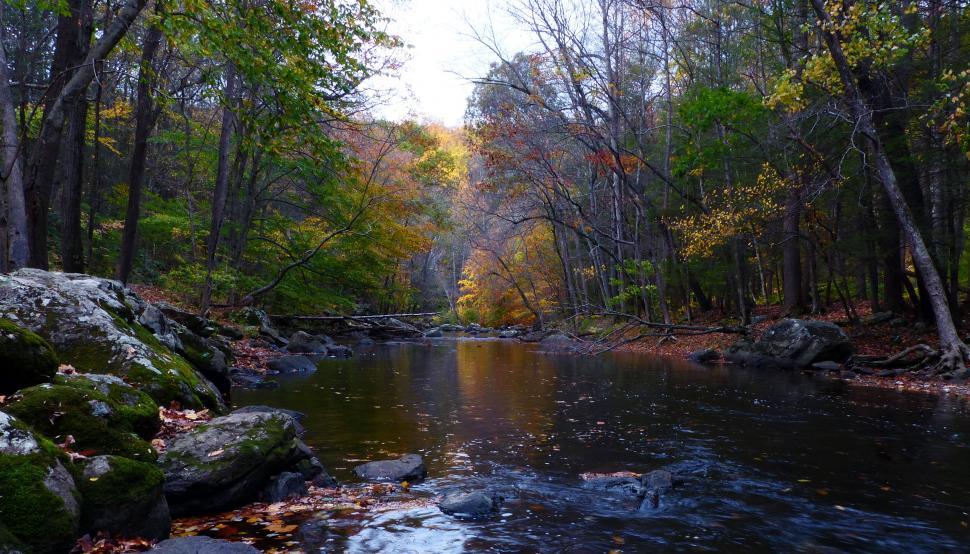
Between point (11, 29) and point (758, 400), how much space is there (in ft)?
91.8

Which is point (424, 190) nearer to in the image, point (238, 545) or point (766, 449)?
point (766, 449)

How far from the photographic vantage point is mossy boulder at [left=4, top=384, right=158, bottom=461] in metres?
4.24

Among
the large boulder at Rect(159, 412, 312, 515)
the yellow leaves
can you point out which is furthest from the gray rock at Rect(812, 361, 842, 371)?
the large boulder at Rect(159, 412, 312, 515)

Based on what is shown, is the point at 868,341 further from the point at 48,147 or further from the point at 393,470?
the point at 48,147

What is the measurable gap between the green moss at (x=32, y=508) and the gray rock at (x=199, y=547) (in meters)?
0.50

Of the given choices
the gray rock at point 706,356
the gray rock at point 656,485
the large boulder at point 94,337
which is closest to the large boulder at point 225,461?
the large boulder at point 94,337

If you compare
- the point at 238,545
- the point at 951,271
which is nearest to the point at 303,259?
the point at 238,545

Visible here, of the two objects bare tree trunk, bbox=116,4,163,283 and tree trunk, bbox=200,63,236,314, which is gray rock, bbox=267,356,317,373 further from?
bare tree trunk, bbox=116,4,163,283

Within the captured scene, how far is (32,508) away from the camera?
3211mm

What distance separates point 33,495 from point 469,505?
3176 mm

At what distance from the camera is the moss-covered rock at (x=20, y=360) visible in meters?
4.58

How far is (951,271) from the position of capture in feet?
50.5

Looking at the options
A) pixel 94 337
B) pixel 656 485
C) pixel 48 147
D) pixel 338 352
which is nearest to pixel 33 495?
pixel 94 337

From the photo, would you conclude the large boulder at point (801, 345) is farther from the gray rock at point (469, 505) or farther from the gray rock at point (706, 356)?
the gray rock at point (469, 505)
